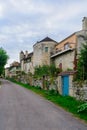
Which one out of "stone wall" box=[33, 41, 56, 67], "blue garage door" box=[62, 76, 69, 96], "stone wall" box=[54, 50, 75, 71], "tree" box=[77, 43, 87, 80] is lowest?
"blue garage door" box=[62, 76, 69, 96]

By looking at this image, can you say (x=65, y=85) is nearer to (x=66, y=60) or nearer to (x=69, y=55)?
(x=69, y=55)

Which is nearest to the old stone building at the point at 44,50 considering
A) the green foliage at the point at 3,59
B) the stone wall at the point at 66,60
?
the stone wall at the point at 66,60

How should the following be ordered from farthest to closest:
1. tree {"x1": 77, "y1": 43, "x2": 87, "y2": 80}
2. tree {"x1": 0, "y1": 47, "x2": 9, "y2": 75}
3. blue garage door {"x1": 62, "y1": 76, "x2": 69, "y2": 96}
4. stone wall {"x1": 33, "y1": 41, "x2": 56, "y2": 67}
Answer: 1. tree {"x1": 0, "y1": 47, "x2": 9, "y2": 75}
2. stone wall {"x1": 33, "y1": 41, "x2": 56, "y2": 67}
3. blue garage door {"x1": 62, "y1": 76, "x2": 69, "y2": 96}
4. tree {"x1": 77, "y1": 43, "x2": 87, "y2": 80}

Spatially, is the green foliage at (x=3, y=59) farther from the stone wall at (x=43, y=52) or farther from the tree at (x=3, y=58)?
the stone wall at (x=43, y=52)

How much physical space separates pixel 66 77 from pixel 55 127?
15.6 meters

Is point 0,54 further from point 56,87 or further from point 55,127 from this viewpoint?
point 55,127

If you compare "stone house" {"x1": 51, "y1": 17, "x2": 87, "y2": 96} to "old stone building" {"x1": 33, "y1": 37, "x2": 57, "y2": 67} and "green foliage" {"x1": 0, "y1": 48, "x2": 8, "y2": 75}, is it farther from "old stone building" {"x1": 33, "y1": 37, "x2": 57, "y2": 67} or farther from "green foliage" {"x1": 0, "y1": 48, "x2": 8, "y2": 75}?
"green foliage" {"x1": 0, "y1": 48, "x2": 8, "y2": 75}

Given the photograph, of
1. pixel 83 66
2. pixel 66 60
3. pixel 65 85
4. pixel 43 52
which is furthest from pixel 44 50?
pixel 83 66

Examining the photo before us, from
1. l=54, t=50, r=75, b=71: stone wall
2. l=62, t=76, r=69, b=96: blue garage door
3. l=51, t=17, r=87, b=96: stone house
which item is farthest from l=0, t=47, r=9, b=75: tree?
l=62, t=76, r=69, b=96: blue garage door

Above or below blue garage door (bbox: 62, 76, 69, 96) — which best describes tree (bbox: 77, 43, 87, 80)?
above

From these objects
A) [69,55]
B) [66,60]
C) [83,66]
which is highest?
[69,55]

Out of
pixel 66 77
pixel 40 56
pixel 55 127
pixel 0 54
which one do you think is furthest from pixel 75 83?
pixel 0 54

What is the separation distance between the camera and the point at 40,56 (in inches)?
2116

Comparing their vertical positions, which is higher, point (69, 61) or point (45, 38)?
point (45, 38)
